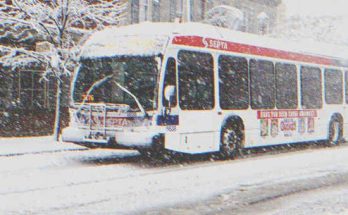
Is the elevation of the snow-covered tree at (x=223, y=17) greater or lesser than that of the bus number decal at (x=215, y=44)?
greater

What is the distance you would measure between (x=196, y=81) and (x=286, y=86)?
4288mm

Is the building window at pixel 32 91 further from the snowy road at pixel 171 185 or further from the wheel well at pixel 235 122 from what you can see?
the wheel well at pixel 235 122

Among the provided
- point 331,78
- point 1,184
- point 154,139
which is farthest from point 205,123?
point 331,78

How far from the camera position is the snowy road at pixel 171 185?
9.12m

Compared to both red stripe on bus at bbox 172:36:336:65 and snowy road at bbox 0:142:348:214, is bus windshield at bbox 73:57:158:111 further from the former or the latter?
snowy road at bbox 0:142:348:214

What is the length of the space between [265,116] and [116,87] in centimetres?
464

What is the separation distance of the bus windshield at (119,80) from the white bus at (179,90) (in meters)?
0.02

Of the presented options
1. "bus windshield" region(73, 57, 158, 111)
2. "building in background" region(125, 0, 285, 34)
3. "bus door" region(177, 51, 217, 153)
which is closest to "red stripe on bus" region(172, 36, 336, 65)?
"bus door" region(177, 51, 217, 153)

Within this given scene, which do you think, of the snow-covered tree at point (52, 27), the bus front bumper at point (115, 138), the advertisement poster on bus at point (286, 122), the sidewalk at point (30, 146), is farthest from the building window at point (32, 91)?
the advertisement poster on bus at point (286, 122)

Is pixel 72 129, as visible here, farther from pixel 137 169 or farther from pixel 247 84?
pixel 247 84

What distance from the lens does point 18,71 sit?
2247cm

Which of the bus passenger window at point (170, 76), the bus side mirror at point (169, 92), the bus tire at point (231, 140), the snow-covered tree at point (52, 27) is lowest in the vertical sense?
the bus tire at point (231, 140)

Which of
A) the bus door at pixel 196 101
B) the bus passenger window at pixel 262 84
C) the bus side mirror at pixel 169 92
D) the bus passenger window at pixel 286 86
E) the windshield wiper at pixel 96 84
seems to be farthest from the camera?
the bus passenger window at pixel 286 86

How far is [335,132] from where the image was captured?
66.8 feet
